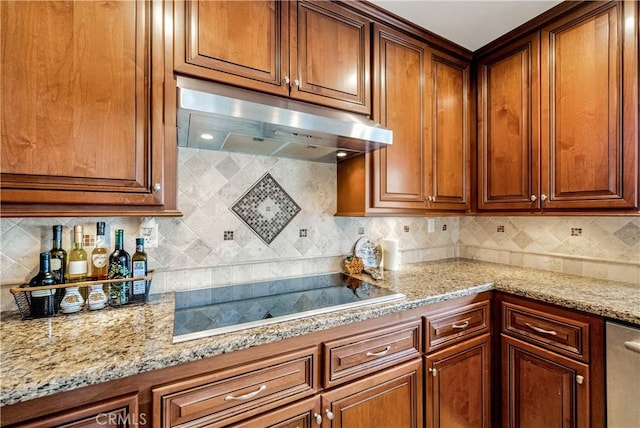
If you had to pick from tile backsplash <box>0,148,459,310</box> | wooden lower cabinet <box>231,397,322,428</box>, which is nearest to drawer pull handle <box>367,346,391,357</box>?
wooden lower cabinet <box>231,397,322,428</box>

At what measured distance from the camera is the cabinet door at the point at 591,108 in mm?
1384

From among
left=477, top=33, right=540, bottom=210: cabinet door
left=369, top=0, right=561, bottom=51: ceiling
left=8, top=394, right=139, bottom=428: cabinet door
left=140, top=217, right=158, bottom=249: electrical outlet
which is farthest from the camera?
left=477, top=33, right=540, bottom=210: cabinet door

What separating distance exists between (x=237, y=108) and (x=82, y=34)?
57 cm

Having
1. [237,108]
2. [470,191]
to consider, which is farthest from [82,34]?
[470,191]

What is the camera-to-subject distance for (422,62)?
5.96 feet

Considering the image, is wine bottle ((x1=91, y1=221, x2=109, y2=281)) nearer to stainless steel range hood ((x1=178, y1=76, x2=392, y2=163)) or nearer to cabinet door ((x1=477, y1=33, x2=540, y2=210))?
stainless steel range hood ((x1=178, y1=76, x2=392, y2=163))

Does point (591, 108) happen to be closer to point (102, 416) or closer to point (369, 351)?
point (369, 351)

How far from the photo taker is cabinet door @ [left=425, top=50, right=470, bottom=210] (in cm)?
185

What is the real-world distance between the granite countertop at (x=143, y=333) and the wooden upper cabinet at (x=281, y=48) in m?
0.99

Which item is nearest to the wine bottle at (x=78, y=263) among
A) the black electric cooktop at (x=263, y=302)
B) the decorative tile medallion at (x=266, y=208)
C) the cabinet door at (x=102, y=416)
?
the black electric cooktop at (x=263, y=302)

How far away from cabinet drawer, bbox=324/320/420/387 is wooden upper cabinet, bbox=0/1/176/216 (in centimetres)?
88

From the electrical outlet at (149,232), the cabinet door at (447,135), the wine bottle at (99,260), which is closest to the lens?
the wine bottle at (99,260)

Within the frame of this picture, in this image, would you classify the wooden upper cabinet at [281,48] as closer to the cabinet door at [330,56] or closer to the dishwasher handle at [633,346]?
the cabinet door at [330,56]

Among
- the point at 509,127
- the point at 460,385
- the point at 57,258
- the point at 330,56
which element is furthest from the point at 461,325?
the point at 57,258
